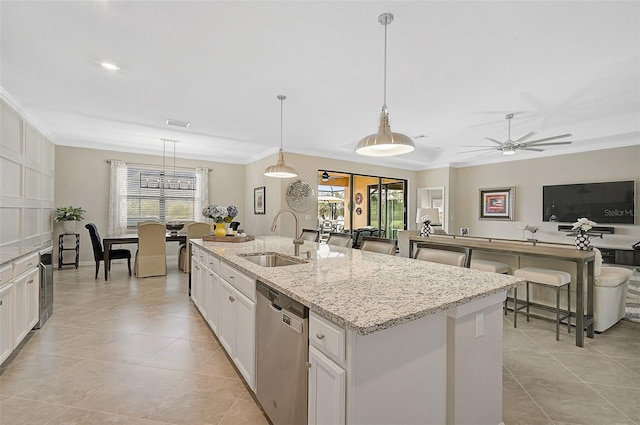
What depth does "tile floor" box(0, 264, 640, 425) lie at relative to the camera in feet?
6.07

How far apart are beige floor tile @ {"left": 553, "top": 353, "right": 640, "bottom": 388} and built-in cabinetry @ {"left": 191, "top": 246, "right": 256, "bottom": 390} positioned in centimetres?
244

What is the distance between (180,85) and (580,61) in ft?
13.4

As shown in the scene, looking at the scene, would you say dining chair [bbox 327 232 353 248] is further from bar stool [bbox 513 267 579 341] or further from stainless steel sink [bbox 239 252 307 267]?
bar stool [bbox 513 267 579 341]

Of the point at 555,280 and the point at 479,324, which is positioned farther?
the point at 555,280

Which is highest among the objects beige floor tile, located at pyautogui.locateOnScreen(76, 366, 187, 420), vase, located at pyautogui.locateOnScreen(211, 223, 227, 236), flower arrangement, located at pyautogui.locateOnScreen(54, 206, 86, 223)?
flower arrangement, located at pyautogui.locateOnScreen(54, 206, 86, 223)

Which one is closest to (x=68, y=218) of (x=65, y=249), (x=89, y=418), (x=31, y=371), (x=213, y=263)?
(x=65, y=249)

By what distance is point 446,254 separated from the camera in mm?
2293

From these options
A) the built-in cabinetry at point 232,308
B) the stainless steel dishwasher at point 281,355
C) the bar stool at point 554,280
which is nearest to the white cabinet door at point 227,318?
the built-in cabinetry at point 232,308

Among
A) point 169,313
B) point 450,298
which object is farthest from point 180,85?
point 450,298

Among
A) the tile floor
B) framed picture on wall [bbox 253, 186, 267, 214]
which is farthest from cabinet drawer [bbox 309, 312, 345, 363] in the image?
framed picture on wall [bbox 253, 186, 267, 214]

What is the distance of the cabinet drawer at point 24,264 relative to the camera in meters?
2.43

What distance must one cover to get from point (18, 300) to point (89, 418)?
1.40m

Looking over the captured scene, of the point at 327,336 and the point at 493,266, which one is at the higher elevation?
the point at 327,336

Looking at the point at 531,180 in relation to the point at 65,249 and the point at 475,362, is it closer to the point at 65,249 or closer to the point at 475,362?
the point at 475,362
